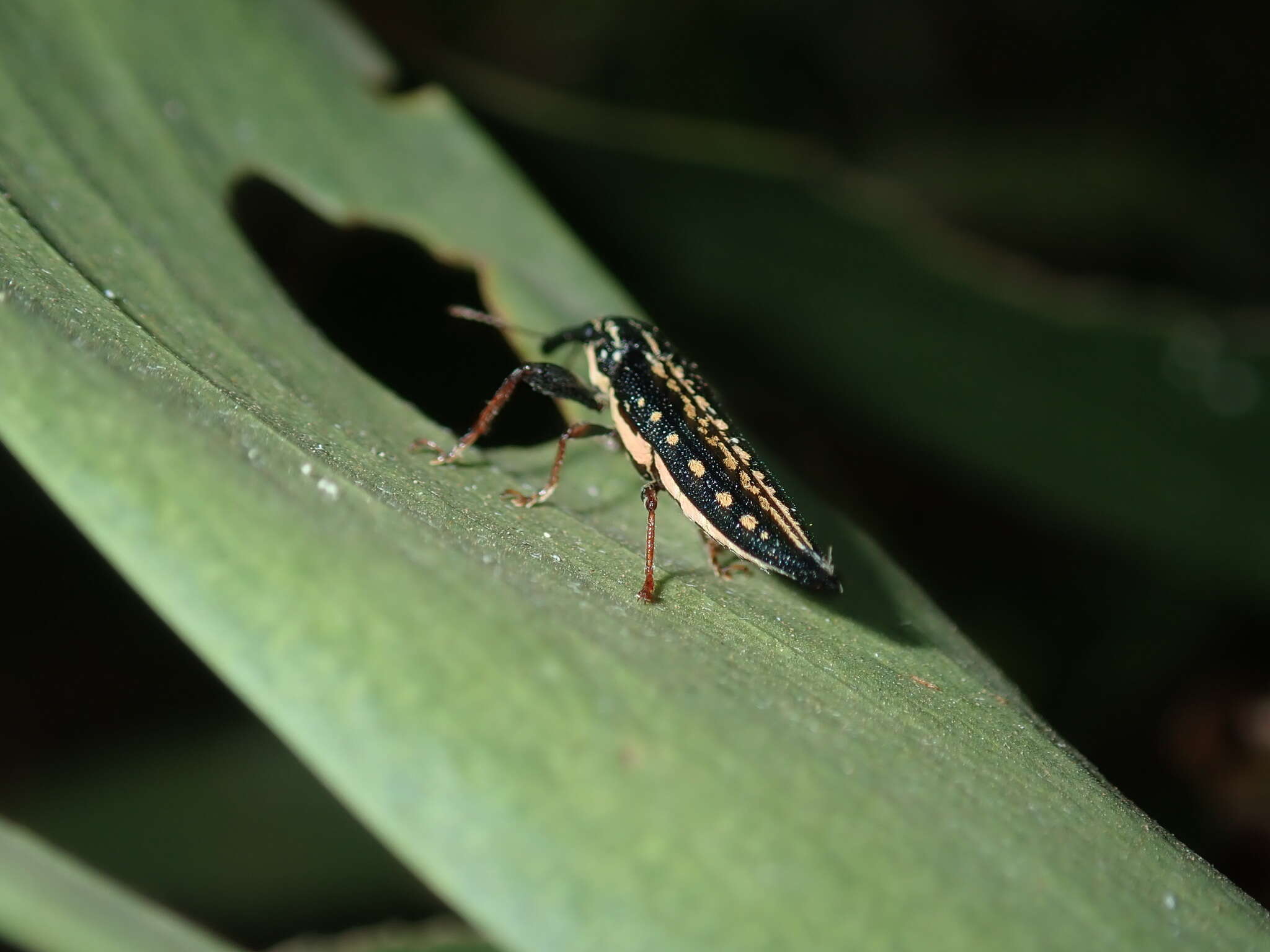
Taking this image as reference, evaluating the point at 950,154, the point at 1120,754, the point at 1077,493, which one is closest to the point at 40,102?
the point at 1077,493

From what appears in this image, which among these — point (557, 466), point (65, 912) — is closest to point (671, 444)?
point (557, 466)

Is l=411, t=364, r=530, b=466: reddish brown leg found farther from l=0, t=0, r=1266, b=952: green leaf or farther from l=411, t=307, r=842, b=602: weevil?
l=0, t=0, r=1266, b=952: green leaf

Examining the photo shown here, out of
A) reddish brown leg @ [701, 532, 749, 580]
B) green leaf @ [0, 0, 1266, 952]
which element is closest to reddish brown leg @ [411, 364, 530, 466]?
green leaf @ [0, 0, 1266, 952]

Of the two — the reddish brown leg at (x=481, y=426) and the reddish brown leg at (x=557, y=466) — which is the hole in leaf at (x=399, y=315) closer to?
the reddish brown leg at (x=481, y=426)

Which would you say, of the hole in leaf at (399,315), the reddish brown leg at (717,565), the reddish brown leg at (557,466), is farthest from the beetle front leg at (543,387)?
the reddish brown leg at (717,565)

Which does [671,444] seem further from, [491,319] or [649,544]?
[491,319]
